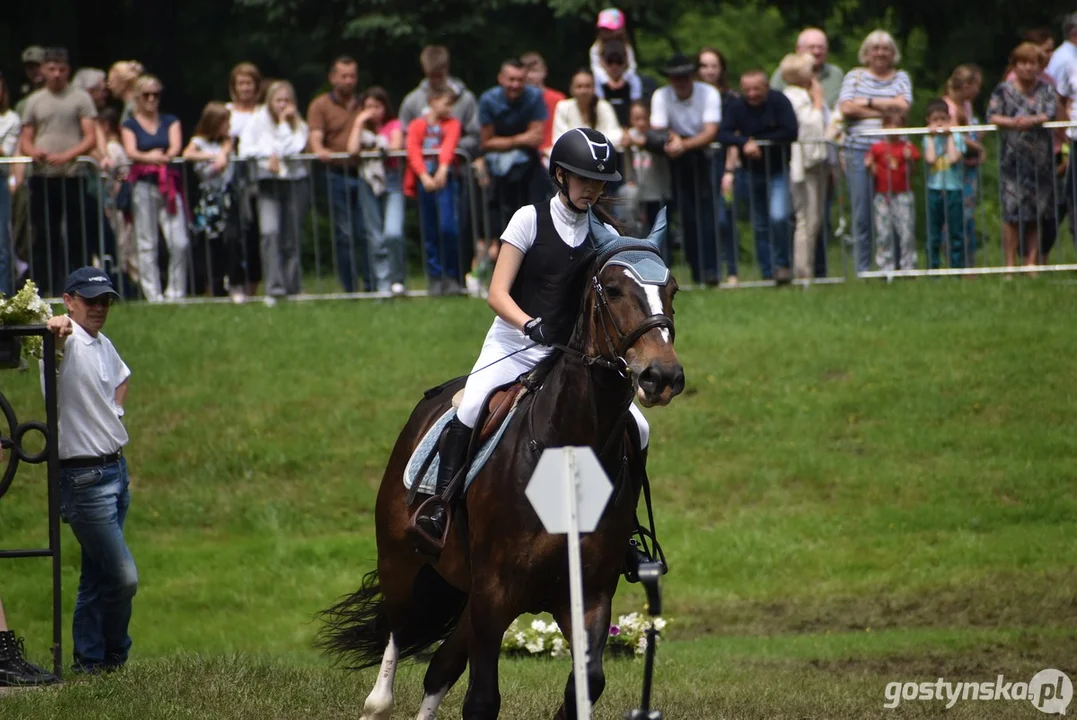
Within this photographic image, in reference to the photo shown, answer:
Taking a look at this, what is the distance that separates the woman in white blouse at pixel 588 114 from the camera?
58.6 ft

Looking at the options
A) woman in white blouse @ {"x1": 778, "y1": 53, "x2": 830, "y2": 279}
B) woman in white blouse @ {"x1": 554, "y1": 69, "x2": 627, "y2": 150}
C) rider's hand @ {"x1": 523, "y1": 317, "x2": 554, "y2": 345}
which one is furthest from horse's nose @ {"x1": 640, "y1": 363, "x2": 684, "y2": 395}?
woman in white blouse @ {"x1": 778, "y1": 53, "x2": 830, "y2": 279}

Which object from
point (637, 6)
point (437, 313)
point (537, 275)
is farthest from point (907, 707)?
point (637, 6)

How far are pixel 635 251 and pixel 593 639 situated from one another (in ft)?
5.95

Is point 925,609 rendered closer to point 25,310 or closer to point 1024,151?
point 1024,151

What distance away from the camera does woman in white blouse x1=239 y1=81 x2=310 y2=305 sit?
18.9 m

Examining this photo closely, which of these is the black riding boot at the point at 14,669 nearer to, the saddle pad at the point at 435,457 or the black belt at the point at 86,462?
the black belt at the point at 86,462

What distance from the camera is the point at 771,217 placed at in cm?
1827

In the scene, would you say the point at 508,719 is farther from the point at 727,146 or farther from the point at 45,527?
the point at 727,146

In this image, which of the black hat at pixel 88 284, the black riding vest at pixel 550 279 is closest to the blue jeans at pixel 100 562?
the black hat at pixel 88 284

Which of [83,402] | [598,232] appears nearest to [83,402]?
[83,402]

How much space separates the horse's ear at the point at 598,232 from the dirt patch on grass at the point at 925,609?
17.0 feet

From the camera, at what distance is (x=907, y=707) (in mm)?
9977

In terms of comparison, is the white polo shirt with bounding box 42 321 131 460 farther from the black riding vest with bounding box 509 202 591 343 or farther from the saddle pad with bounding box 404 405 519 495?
the black riding vest with bounding box 509 202 591 343

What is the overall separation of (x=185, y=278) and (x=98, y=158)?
161 centimetres
